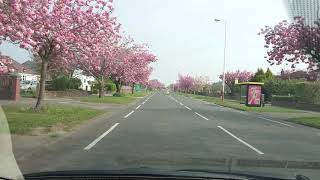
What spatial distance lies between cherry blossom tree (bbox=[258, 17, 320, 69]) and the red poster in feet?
52.4

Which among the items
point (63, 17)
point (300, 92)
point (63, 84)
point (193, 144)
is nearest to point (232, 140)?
point (193, 144)

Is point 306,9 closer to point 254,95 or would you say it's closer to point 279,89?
point 254,95

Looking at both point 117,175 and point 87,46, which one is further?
point 87,46

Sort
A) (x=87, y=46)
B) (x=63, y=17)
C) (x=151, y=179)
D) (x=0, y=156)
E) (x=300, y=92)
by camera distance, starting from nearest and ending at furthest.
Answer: (x=151, y=179) → (x=0, y=156) → (x=63, y=17) → (x=87, y=46) → (x=300, y=92)

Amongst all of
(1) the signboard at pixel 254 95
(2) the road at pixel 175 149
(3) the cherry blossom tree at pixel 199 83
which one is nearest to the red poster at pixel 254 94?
(1) the signboard at pixel 254 95

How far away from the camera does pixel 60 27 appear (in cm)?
2231

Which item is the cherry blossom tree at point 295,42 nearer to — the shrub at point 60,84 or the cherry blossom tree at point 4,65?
the cherry blossom tree at point 4,65

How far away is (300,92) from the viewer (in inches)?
2203

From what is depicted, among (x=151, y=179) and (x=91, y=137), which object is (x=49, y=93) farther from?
(x=151, y=179)

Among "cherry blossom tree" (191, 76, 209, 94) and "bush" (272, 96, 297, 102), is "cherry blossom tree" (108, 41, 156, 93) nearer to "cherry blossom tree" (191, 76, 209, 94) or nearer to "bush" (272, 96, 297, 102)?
"bush" (272, 96, 297, 102)

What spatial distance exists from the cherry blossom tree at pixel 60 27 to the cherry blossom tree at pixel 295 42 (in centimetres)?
1149

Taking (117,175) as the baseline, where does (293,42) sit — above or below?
above

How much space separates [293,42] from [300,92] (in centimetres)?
2294

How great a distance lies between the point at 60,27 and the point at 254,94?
108ft
